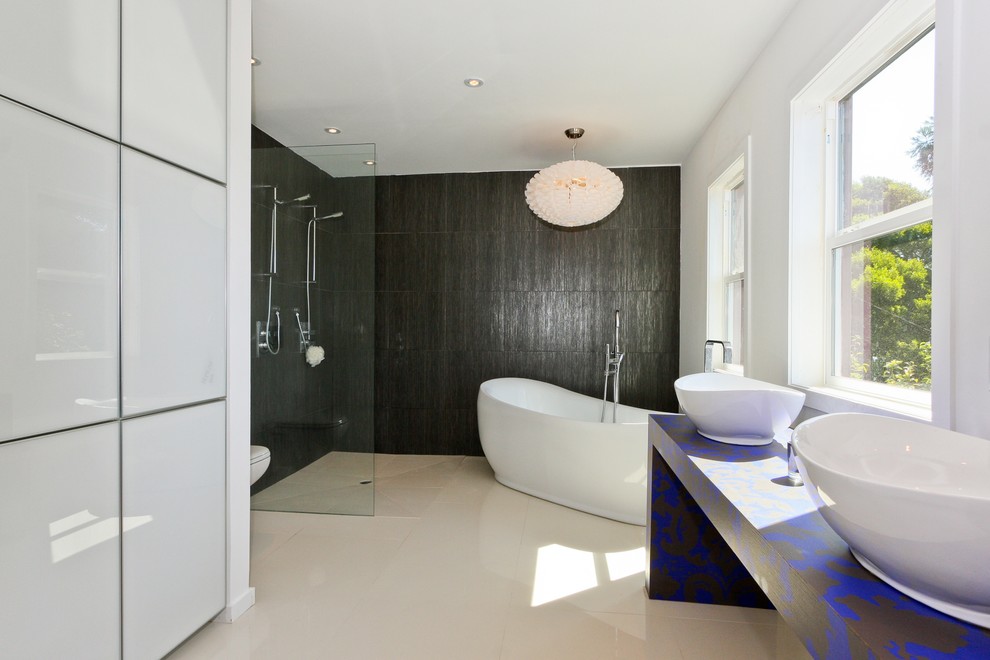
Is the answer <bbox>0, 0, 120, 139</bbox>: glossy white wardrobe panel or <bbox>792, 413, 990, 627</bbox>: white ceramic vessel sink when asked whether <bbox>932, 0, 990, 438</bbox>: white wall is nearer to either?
<bbox>792, 413, 990, 627</bbox>: white ceramic vessel sink

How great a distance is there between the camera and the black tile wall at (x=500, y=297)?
4660 millimetres

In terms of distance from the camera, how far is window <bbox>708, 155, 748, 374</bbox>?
139 inches

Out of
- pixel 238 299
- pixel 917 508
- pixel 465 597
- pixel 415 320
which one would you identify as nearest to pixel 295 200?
pixel 238 299

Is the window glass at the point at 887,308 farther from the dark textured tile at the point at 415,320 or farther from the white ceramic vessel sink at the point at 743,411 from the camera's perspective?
the dark textured tile at the point at 415,320

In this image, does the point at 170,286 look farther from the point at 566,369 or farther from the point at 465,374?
the point at 566,369

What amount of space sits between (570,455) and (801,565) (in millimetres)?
2463

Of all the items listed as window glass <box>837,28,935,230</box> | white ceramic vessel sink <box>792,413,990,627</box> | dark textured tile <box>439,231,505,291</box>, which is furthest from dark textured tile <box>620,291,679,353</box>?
white ceramic vessel sink <box>792,413,990,627</box>

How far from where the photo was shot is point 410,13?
2426mm

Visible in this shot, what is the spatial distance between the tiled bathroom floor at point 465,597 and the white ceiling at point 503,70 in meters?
2.38

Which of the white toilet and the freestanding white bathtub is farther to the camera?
the freestanding white bathtub

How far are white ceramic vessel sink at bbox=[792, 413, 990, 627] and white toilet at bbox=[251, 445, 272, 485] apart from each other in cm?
254

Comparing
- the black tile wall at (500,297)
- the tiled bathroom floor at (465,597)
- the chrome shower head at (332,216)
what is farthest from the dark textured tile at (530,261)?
the tiled bathroom floor at (465,597)

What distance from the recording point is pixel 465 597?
2375mm

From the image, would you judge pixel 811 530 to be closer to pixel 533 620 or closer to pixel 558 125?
pixel 533 620
